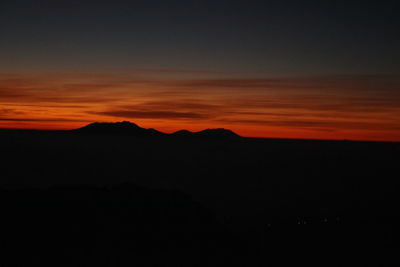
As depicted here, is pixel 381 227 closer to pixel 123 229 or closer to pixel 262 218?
pixel 262 218

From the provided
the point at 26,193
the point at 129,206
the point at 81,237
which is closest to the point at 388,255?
the point at 129,206

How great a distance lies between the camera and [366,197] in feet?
447

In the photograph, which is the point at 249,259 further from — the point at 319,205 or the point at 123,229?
the point at 319,205

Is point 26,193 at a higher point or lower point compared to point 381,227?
higher

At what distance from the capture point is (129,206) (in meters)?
54.3

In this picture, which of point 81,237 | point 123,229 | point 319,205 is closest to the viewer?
point 81,237

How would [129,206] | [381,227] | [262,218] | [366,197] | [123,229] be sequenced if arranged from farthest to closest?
[366,197], [262,218], [381,227], [129,206], [123,229]

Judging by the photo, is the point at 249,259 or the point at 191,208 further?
the point at 191,208

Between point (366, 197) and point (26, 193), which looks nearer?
point (26, 193)

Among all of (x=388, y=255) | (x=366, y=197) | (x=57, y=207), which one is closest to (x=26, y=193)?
(x=57, y=207)

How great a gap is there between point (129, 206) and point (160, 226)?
5721mm

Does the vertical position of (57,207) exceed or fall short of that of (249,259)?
it exceeds it

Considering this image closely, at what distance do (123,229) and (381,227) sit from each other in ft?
170

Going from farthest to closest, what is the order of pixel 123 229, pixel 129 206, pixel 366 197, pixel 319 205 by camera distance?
pixel 366 197
pixel 319 205
pixel 129 206
pixel 123 229
